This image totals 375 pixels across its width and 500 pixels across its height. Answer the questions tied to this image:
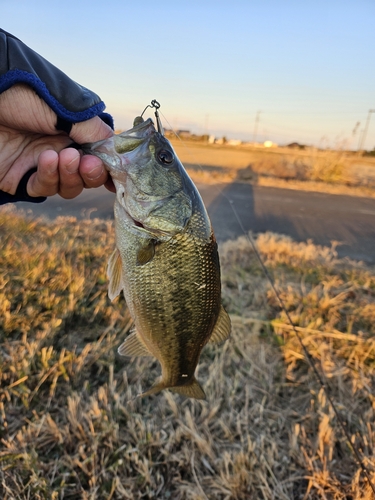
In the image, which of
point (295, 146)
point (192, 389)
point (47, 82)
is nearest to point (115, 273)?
point (192, 389)

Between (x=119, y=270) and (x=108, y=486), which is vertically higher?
(x=119, y=270)

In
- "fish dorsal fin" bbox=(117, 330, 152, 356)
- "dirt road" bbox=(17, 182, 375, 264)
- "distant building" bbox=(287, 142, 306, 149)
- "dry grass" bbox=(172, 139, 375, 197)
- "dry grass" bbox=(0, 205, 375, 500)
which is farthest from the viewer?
"distant building" bbox=(287, 142, 306, 149)

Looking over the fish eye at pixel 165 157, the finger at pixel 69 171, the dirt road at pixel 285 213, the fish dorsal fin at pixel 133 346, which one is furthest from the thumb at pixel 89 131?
the dirt road at pixel 285 213

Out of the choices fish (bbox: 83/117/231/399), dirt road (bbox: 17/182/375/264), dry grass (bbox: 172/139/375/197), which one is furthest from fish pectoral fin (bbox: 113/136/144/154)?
dry grass (bbox: 172/139/375/197)

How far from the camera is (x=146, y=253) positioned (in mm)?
1823

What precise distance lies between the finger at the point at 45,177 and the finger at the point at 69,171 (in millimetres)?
29

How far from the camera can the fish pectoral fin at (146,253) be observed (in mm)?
1816

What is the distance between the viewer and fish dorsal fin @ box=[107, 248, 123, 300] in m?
1.95

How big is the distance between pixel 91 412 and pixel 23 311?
148cm

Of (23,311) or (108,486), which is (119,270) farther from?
(23,311)

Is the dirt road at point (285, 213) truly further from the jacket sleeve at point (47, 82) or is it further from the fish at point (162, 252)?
the fish at point (162, 252)

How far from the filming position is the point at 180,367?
6.47 ft

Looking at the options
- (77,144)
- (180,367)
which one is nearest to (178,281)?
(180,367)

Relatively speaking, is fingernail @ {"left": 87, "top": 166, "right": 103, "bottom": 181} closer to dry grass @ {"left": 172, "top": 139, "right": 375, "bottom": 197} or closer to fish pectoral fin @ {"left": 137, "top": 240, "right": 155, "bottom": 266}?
fish pectoral fin @ {"left": 137, "top": 240, "right": 155, "bottom": 266}
